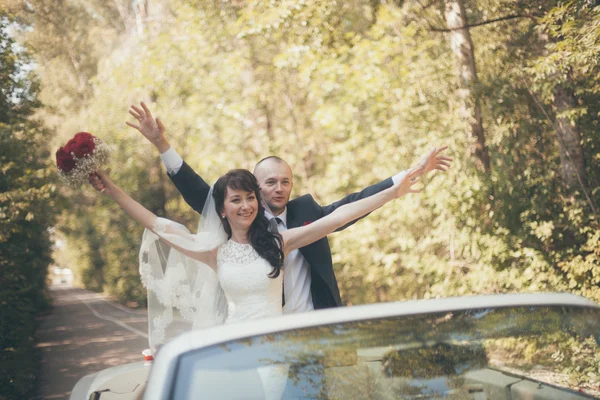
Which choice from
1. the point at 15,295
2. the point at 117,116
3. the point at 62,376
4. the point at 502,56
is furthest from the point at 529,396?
the point at 117,116

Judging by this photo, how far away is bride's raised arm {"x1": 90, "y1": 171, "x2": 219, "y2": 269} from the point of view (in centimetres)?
434

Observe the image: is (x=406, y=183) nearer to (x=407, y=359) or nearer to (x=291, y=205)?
(x=291, y=205)

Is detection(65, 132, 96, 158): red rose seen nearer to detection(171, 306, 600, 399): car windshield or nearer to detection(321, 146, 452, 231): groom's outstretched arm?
detection(321, 146, 452, 231): groom's outstretched arm

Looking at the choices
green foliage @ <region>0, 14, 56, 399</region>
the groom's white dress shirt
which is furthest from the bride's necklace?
green foliage @ <region>0, 14, 56, 399</region>

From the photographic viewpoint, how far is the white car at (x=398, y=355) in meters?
1.96

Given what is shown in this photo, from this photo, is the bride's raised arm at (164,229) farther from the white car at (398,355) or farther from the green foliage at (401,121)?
the green foliage at (401,121)

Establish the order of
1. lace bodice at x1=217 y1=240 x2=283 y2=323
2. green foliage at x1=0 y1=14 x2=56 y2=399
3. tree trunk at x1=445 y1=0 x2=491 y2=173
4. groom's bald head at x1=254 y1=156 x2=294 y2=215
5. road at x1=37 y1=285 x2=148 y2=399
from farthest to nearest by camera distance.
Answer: road at x1=37 y1=285 x2=148 y2=399 < tree trunk at x1=445 y1=0 x2=491 y2=173 < green foliage at x1=0 y1=14 x2=56 y2=399 < groom's bald head at x1=254 y1=156 x2=294 y2=215 < lace bodice at x1=217 y1=240 x2=283 y2=323

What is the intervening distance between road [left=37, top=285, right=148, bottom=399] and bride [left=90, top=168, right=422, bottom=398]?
6.08 m

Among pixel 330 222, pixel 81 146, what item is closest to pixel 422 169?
pixel 330 222

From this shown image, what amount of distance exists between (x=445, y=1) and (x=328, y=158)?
910 centimetres

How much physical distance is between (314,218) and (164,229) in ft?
3.52

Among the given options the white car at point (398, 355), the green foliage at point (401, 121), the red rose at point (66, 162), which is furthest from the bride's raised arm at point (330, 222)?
the green foliage at point (401, 121)

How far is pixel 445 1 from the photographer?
1023 centimetres

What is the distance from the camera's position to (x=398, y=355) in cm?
205
